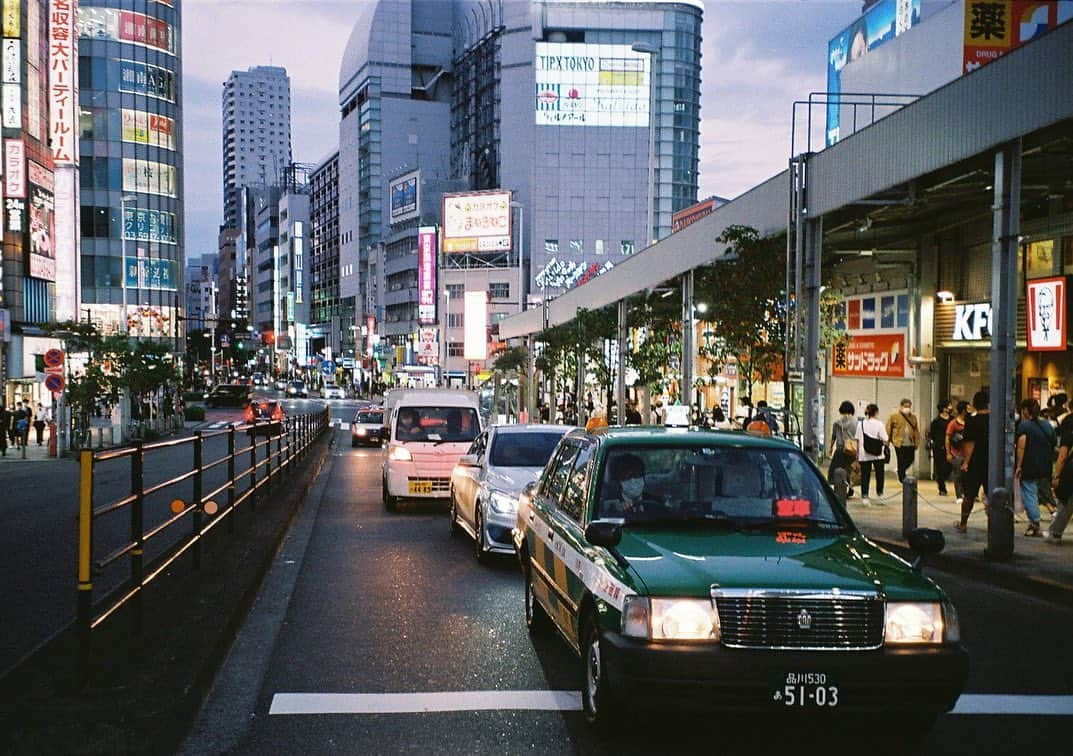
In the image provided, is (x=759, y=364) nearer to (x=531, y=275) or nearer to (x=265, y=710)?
(x=265, y=710)

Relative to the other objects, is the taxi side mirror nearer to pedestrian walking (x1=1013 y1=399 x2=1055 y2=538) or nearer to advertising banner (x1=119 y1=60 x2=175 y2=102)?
pedestrian walking (x1=1013 y1=399 x2=1055 y2=538)

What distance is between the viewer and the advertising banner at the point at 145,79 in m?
85.1

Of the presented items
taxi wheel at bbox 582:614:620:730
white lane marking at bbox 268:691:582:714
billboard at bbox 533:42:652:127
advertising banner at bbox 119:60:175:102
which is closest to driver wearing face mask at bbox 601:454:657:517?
taxi wheel at bbox 582:614:620:730

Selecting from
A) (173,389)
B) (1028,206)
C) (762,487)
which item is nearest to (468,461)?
(762,487)

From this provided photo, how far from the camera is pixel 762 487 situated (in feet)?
21.5

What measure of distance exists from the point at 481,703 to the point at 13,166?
49964 mm

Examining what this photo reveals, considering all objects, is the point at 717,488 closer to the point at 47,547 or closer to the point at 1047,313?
the point at 47,547

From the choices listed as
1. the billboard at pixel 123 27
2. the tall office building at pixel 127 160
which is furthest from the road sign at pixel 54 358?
the billboard at pixel 123 27

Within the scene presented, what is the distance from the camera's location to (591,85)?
378ft

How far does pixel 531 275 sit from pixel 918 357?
93.7m

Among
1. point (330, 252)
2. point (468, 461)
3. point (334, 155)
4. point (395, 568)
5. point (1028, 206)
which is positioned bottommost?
point (395, 568)

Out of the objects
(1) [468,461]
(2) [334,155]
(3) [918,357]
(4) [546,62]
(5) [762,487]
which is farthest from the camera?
(2) [334,155]

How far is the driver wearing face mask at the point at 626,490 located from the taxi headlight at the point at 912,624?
1649 millimetres

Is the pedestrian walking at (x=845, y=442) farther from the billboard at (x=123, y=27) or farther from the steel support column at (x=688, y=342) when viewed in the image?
the billboard at (x=123, y=27)
